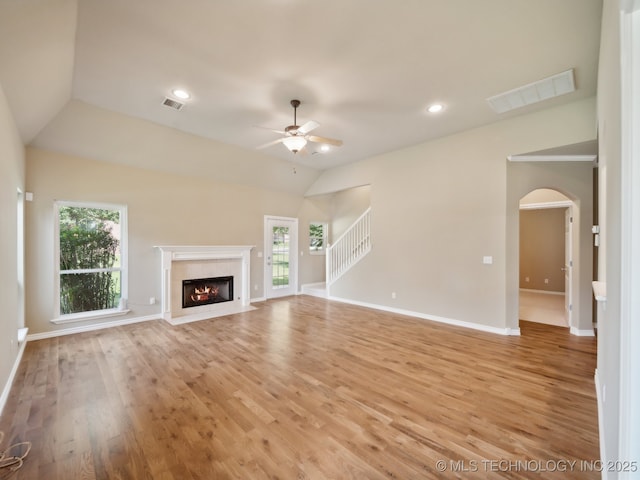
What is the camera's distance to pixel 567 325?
478 centimetres

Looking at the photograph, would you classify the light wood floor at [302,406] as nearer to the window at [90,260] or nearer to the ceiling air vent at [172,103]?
the window at [90,260]

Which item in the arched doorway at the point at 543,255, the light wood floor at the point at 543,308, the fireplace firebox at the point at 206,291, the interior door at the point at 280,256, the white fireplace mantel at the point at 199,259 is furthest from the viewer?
the arched doorway at the point at 543,255

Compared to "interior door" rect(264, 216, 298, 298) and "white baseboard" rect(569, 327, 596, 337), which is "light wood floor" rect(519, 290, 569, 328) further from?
"interior door" rect(264, 216, 298, 298)

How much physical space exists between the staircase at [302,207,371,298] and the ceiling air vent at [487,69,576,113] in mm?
3092

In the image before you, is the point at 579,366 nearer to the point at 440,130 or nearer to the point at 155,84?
the point at 440,130

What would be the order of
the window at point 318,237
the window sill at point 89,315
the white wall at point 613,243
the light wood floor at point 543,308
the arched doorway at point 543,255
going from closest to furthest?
the white wall at point 613,243 < the window sill at point 89,315 < the light wood floor at point 543,308 < the arched doorway at point 543,255 < the window at point 318,237

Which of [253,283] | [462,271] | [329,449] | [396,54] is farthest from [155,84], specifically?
[462,271]

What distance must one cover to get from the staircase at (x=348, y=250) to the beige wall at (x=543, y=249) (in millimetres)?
5483

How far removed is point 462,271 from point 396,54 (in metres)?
3.65

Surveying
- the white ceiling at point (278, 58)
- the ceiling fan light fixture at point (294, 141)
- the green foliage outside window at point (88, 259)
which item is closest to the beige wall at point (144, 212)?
the green foliage outside window at point (88, 259)

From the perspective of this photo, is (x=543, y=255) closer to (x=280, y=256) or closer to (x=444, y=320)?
(x=444, y=320)

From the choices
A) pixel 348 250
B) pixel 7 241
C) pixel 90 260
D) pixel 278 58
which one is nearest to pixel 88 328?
pixel 90 260

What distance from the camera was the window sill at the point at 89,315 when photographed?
14.2ft

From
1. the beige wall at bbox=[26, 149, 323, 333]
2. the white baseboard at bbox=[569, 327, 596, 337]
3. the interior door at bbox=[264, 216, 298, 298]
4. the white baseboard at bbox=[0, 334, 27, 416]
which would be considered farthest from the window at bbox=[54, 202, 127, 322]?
the white baseboard at bbox=[569, 327, 596, 337]
